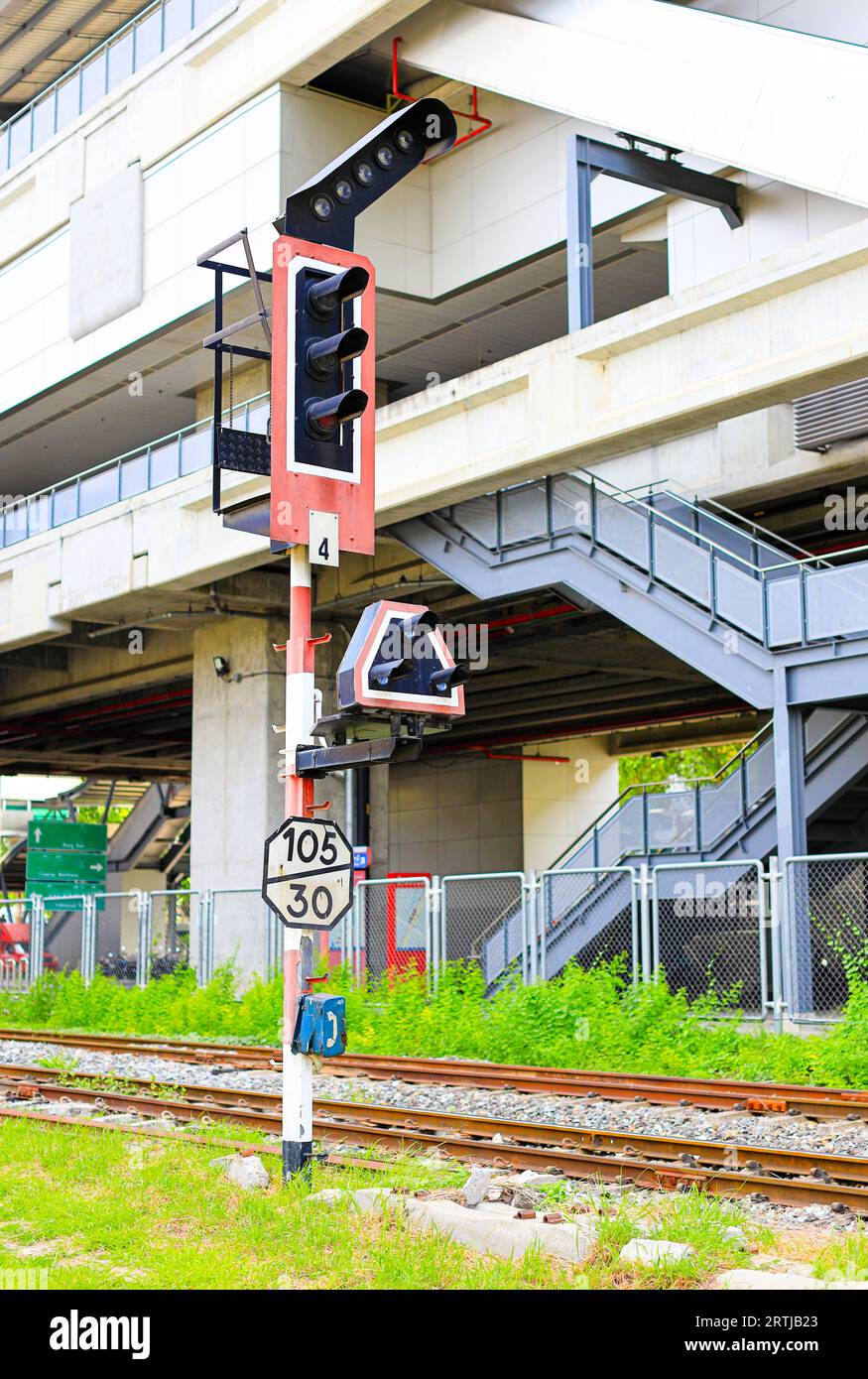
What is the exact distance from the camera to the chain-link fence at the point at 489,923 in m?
20.8

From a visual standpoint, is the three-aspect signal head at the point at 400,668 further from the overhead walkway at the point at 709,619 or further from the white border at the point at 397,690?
the overhead walkway at the point at 709,619

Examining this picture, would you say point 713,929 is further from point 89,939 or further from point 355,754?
point 355,754

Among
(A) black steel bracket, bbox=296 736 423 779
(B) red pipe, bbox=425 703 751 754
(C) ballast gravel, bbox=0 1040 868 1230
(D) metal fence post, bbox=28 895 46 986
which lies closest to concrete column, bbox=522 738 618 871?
(B) red pipe, bbox=425 703 751 754

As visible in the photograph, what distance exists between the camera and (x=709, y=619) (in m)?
19.6

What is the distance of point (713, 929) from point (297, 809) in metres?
12.5

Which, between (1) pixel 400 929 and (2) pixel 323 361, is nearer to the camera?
(2) pixel 323 361

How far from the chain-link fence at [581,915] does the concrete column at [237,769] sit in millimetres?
7545

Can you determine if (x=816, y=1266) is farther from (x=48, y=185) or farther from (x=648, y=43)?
(x=48, y=185)

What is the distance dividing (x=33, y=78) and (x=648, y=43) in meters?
23.9

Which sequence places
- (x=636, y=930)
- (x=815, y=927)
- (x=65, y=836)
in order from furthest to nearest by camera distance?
1. (x=65, y=836)
2. (x=636, y=930)
3. (x=815, y=927)

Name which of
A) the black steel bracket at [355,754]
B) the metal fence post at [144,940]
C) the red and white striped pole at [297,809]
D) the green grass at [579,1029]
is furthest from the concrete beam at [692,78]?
the metal fence post at [144,940]

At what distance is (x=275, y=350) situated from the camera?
9055 millimetres

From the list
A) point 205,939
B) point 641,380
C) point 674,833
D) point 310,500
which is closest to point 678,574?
point 641,380

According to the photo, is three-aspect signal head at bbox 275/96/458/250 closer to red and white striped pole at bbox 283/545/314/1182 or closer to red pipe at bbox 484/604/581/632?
red and white striped pole at bbox 283/545/314/1182
